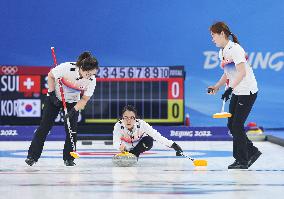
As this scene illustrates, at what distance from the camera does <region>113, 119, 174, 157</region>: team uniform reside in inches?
267

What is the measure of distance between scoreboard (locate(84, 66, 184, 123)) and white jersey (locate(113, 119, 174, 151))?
3168 millimetres

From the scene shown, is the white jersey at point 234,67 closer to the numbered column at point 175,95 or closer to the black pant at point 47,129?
the black pant at point 47,129

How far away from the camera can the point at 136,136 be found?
270 inches

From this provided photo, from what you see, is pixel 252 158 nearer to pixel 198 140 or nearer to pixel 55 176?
pixel 55 176

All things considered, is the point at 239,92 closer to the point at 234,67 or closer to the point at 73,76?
the point at 234,67

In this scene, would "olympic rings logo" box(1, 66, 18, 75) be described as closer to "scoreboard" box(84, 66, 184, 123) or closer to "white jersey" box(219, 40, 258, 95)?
"scoreboard" box(84, 66, 184, 123)

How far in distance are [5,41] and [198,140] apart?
9.84 ft

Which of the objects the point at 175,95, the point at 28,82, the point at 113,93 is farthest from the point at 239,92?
the point at 28,82

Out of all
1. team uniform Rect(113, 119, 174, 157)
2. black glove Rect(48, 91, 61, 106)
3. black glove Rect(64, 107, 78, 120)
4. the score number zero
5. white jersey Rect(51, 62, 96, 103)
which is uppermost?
the score number zero

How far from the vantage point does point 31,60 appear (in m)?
10.5

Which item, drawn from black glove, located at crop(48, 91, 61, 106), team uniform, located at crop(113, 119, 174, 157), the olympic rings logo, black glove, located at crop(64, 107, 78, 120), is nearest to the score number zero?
the olympic rings logo

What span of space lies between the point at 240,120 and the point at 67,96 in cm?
151

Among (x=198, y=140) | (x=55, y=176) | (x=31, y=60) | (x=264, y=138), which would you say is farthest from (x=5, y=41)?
(x=55, y=176)

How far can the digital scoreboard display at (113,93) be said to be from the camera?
10.0 metres
